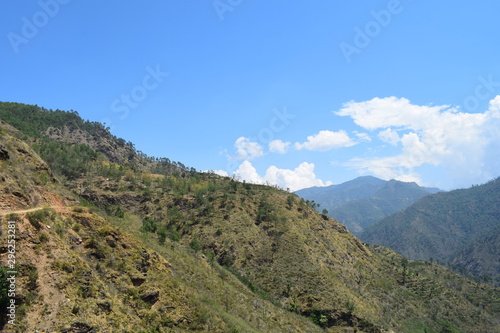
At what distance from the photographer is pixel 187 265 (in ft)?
129

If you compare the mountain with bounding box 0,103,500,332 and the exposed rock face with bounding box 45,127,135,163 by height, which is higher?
the exposed rock face with bounding box 45,127,135,163
